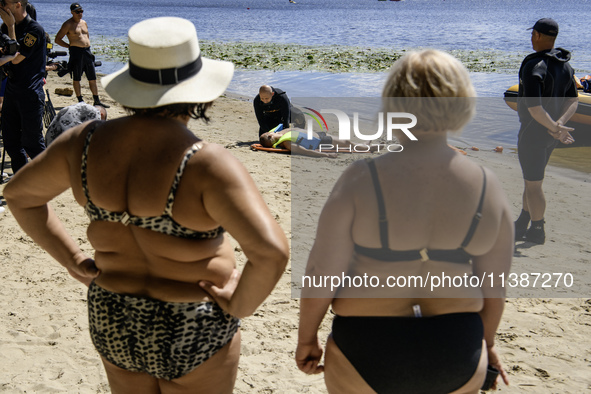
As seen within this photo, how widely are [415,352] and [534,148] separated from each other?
407 centimetres

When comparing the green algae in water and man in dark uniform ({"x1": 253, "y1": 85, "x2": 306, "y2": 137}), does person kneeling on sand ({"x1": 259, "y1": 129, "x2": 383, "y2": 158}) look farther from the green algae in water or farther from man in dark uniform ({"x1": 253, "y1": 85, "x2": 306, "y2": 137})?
the green algae in water

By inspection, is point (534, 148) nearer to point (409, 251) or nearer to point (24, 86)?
point (409, 251)

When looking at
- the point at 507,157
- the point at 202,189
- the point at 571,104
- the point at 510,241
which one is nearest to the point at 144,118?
the point at 202,189

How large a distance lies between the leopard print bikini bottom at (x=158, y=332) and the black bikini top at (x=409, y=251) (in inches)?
19.9

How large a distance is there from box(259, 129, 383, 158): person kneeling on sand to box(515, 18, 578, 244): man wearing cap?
147 inches

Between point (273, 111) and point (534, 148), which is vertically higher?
point (534, 148)

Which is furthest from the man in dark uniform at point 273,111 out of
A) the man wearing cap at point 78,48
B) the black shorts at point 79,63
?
the black shorts at point 79,63

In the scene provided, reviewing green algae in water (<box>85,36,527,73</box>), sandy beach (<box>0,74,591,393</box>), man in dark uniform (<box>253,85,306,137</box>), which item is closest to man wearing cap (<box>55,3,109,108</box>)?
man in dark uniform (<box>253,85,306,137</box>)

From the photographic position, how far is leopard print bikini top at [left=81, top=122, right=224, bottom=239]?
4.88 feet

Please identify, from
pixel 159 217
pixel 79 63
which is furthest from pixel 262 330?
pixel 79 63

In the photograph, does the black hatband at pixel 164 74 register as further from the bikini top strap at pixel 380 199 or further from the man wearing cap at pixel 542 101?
the man wearing cap at pixel 542 101

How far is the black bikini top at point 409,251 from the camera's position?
1.57 m

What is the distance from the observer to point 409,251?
1606 millimetres

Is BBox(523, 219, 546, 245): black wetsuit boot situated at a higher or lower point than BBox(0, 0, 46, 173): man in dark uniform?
lower
